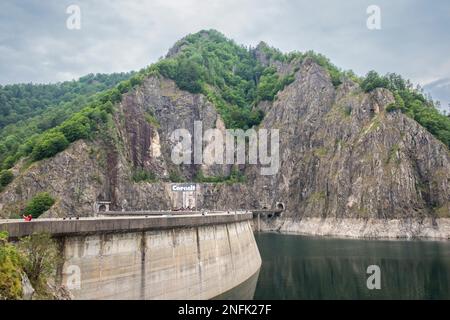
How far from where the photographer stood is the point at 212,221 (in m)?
39.4

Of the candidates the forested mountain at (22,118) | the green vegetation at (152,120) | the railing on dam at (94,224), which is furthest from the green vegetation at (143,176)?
the railing on dam at (94,224)

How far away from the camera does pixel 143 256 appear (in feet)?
97.1

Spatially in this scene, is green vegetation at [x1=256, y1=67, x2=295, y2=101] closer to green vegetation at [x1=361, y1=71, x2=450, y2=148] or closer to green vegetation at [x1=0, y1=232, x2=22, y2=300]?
green vegetation at [x1=361, y1=71, x2=450, y2=148]

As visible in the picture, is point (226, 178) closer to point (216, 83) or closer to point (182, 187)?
point (182, 187)

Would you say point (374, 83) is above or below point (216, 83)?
below

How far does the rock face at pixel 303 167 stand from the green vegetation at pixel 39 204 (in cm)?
218

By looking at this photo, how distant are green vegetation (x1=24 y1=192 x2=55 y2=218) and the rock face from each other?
2.18 metres

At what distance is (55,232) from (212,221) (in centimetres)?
1753

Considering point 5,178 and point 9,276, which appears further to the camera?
point 5,178

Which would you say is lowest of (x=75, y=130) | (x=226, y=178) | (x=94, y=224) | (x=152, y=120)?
(x=94, y=224)

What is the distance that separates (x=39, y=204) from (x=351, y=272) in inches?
2612

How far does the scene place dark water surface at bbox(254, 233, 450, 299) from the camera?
4131 cm

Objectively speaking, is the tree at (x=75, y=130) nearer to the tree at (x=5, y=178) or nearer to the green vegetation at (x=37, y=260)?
the tree at (x=5, y=178)

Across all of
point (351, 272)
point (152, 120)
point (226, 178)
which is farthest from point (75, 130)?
point (351, 272)
